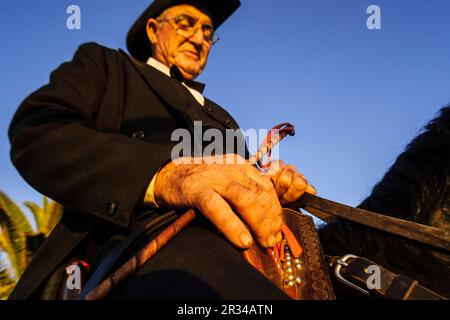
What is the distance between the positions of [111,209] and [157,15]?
7.94 feet

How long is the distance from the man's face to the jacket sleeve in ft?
4.76

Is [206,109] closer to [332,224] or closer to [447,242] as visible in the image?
[332,224]

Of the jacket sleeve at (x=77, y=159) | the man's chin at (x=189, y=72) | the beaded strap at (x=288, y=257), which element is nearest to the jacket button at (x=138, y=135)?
the jacket sleeve at (x=77, y=159)

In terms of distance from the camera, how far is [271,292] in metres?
1.08

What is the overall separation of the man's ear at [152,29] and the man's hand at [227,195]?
7.00ft

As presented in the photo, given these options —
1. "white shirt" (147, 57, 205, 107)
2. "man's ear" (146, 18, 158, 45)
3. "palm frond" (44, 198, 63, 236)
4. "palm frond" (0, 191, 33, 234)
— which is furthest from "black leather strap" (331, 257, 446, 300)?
"palm frond" (0, 191, 33, 234)

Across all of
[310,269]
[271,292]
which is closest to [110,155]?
[271,292]

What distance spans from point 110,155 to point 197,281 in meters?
0.64

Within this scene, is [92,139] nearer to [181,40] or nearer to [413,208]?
[413,208]

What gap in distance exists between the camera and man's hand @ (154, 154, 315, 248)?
4.15 ft

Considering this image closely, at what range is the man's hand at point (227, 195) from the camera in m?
1.26

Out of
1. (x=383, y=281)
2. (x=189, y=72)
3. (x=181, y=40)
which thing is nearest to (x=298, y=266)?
(x=383, y=281)

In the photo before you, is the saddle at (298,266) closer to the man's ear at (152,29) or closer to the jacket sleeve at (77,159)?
the jacket sleeve at (77,159)

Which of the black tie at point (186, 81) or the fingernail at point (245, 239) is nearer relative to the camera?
the fingernail at point (245, 239)
